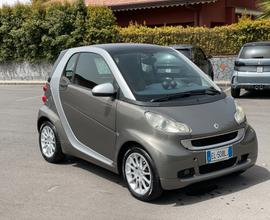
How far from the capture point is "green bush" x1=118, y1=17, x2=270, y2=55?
18672 millimetres

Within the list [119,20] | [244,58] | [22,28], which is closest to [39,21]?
[22,28]

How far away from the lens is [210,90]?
19.7 ft

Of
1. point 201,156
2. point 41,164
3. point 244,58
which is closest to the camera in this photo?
point 201,156

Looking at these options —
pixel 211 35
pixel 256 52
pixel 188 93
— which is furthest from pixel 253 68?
pixel 188 93

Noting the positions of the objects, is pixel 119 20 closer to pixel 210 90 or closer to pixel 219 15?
pixel 219 15

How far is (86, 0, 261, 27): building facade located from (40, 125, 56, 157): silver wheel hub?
15.3m

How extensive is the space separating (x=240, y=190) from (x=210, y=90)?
4.15 feet

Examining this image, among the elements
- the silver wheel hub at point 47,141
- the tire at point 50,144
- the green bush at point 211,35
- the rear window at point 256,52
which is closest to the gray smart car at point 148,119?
the tire at point 50,144

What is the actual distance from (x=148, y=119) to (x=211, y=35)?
15.2 metres

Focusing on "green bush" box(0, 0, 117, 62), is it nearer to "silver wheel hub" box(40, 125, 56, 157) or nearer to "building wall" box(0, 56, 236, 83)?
"building wall" box(0, 56, 236, 83)

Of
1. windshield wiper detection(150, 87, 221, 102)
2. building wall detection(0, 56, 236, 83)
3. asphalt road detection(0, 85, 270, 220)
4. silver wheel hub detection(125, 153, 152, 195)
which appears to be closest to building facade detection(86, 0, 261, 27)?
building wall detection(0, 56, 236, 83)

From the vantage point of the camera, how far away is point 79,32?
22094 millimetres

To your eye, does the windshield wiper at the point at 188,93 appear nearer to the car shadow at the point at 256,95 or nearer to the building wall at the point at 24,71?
the car shadow at the point at 256,95

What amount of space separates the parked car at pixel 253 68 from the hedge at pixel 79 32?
5.13 meters
